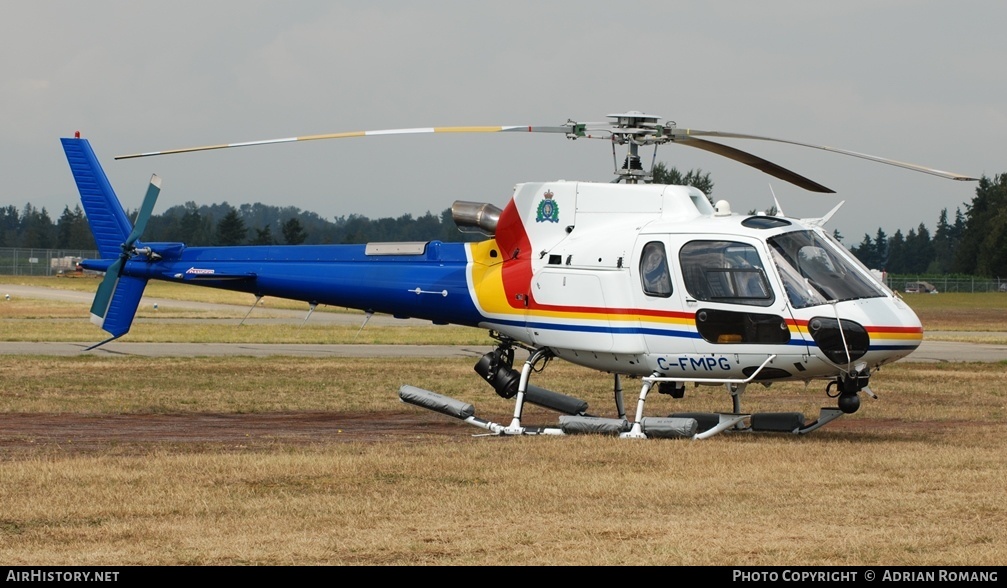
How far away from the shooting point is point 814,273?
1491cm

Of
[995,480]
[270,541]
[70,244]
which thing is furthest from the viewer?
[70,244]

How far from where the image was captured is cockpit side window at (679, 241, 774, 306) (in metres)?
15.0

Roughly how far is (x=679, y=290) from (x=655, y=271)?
0.41m

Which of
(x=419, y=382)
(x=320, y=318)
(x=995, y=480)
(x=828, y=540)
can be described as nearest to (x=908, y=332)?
(x=995, y=480)

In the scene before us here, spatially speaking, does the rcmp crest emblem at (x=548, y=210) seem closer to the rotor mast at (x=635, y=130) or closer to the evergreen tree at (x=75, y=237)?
the rotor mast at (x=635, y=130)

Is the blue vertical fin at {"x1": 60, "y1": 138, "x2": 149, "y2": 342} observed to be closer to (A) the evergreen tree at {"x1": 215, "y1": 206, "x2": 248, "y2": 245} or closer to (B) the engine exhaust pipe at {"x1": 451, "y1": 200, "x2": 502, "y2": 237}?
(B) the engine exhaust pipe at {"x1": 451, "y1": 200, "x2": 502, "y2": 237}

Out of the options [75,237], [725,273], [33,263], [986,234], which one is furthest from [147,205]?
[75,237]

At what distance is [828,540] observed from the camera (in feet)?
30.7

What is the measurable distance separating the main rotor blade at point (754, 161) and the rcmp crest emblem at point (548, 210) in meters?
1.80

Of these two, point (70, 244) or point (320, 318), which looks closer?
point (320, 318)
